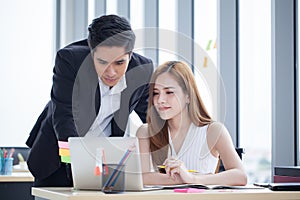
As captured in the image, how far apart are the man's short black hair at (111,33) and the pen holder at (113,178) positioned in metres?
0.56

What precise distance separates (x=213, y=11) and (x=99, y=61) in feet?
5.85

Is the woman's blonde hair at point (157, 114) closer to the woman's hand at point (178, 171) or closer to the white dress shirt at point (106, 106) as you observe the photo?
the white dress shirt at point (106, 106)

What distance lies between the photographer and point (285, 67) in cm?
331

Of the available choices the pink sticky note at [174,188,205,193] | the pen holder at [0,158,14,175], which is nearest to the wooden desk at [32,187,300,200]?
the pink sticky note at [174,188,205,193]

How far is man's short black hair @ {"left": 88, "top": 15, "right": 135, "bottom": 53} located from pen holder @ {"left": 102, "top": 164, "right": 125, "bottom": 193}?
0.56 meters

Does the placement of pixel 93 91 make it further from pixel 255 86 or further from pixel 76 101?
pixel 255 86

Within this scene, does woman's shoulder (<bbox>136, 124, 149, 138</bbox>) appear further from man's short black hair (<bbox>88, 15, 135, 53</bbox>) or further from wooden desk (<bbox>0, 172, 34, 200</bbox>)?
wooden desk (<bbox>0, 172, 34, 200</bbox>)

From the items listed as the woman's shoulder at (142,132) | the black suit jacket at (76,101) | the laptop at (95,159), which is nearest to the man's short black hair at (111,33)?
the black suit jacket at (76,101)

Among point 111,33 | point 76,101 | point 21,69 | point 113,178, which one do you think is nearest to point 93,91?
point 76,101

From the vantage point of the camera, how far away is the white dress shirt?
7.57 ft

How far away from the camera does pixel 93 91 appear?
90.4 inches

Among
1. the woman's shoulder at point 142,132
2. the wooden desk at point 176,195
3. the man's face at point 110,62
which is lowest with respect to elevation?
the wooden desk at point 176,195

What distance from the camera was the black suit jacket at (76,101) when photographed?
88.1 inches

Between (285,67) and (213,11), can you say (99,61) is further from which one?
(213,11)
